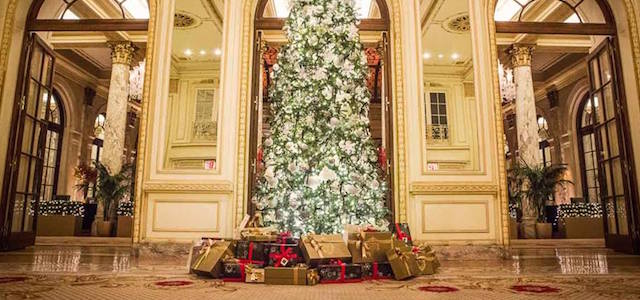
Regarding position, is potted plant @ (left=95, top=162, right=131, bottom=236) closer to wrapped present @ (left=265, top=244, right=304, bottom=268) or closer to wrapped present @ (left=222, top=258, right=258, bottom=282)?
wrapped present @ (left=222, top=258, right=258, bottom=282)

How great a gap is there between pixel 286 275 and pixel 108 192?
7.35m

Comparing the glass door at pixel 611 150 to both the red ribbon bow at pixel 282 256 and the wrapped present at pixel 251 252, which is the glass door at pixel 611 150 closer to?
the red ribbon bow at pixel 282 256

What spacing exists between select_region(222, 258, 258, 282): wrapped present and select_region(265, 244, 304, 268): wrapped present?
0.14 metres

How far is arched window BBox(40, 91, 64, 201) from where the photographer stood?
1212 cm

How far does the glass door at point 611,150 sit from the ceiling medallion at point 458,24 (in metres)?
2.03

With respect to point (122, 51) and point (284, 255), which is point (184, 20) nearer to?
point (284, 255)

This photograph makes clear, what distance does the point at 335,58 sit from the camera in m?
4.72

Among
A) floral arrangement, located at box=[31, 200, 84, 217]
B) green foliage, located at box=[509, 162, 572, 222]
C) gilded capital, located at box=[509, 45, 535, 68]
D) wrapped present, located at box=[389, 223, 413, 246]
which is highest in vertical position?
gilded capital, located at box=[509, 45, 535, 68]

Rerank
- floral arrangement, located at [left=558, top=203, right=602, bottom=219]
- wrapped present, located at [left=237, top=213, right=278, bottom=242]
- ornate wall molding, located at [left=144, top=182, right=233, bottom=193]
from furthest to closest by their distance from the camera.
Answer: floral arrangement, located at [left=558, top=203, right=602, bottom=219], ornate wall molding, located at [left=144, top=182, right=233, bottom=193], wrapped present, located at [left=237, top=213, right=278, bottom=242]

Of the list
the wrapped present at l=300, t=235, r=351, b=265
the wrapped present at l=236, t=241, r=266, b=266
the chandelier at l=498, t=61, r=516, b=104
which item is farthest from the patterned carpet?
the chandelier at l=498, t=61, r=516, b=104

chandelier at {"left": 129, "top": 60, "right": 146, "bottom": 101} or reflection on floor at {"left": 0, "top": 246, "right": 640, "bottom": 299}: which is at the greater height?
chandelier at {"left": 129, "top": 60, "right": 146, "bottom": 101}

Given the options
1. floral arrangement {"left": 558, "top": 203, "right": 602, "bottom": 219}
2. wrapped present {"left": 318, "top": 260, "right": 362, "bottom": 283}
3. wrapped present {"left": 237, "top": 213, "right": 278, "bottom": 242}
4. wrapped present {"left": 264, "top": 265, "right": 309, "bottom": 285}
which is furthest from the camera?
floral arrangement {"left": 558, "top": 203, "right": 602, "bottom": 219}

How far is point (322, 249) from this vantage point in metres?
3.21

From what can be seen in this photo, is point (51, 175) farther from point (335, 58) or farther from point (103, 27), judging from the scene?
point (335, 58)
